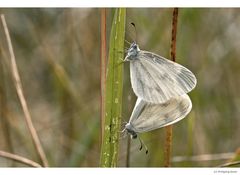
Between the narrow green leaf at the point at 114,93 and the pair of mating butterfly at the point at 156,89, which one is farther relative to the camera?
the pair of mating butterfly at the point at 156,89

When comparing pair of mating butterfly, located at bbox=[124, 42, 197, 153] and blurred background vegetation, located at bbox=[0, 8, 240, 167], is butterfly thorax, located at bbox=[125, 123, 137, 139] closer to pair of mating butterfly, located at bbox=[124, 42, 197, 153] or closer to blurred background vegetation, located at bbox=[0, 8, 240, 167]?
pair of mating butterfly, located at bbox=[124, 42, 197, 153]

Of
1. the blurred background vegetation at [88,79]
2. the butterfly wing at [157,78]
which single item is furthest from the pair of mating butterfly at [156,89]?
the blurred background vegetation at [88,79]

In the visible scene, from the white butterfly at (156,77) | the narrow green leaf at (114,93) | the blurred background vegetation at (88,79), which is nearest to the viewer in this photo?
the narrow green leaf at (114,93)

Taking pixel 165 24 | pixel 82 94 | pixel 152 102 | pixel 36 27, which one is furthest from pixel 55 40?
pixel 152 102

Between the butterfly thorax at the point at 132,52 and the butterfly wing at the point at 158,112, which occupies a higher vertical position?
the butterfly thorax at the point at 132,52

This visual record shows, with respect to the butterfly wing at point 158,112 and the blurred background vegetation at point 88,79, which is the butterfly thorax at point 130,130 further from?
the blurred background vegetation at point 88,79

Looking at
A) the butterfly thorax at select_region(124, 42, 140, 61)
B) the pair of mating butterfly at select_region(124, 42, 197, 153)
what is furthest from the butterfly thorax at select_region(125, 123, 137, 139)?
the butterfly thorax at select_region(124, 42, 140, 61)

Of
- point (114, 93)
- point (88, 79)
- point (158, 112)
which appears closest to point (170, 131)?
point (158, 112)
